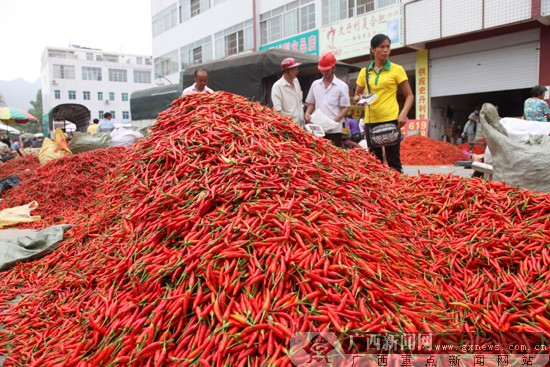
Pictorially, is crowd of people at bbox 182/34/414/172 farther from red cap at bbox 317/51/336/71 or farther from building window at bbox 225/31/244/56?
building window at bbox 225/31/244/56

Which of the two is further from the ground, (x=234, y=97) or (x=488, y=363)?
(x=234, y=97)

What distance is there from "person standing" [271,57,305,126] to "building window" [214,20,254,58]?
14.1m

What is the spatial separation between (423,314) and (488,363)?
0.30m

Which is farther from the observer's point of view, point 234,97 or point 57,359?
point 234,97

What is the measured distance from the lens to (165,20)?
24.9 meters

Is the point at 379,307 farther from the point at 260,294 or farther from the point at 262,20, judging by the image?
the point at 262,20

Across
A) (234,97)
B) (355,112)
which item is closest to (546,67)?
(355,112)

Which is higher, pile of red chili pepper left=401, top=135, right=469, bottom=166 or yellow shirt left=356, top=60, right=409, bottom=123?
yellow shirt left=356, top=60, right=409, bottom=123

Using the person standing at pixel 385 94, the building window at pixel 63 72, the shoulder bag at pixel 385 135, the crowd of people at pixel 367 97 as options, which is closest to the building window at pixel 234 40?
the crowd of people at pixel 367 97

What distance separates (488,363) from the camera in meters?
1.61

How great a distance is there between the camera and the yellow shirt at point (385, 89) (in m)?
4.27

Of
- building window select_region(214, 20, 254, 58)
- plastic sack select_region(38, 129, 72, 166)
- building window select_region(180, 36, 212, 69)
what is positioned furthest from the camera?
building window select_region(180, 36, 212, 69)

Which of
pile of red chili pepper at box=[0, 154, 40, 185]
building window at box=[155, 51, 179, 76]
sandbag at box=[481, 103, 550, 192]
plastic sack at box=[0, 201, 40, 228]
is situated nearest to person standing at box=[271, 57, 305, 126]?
sandbag at box=[481, 103, 550, 192]

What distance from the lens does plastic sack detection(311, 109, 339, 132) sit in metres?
4.87
